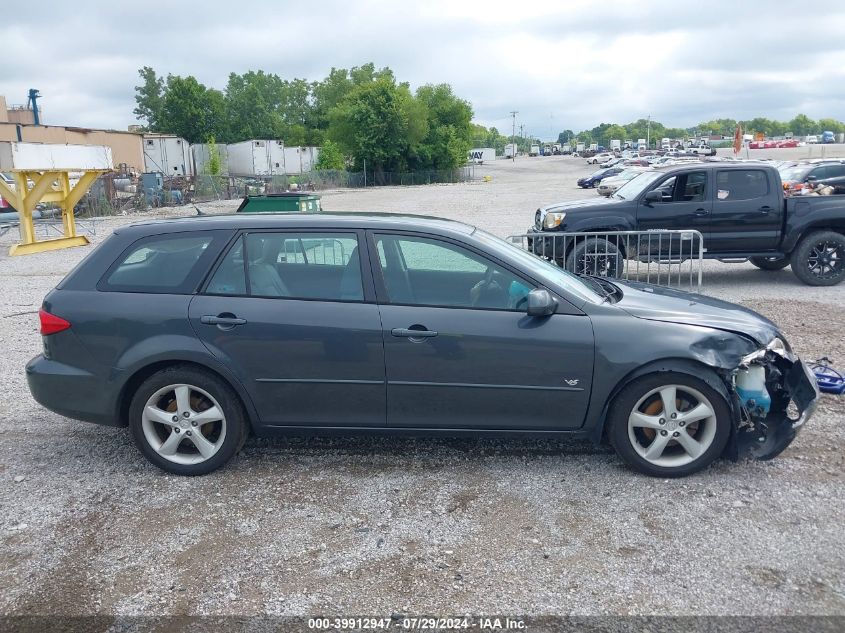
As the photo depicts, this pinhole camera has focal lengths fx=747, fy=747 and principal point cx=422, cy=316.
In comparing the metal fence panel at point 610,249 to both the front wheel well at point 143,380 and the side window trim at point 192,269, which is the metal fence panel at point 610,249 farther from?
the front wheel well at point 143,380

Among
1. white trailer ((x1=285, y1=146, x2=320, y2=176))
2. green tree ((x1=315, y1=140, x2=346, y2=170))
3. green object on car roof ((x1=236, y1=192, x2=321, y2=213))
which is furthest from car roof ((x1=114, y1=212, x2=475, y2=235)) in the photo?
white trailer ((x1=285, y1=146, x2=320, y2=176))

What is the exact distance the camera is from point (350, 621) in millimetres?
3291

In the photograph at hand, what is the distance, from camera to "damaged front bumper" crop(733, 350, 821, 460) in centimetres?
455

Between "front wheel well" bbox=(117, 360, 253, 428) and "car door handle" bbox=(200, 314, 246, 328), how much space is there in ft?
0.89

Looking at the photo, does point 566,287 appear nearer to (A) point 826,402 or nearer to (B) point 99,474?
(A) point 826,402

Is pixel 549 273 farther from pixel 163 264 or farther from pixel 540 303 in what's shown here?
pixel 163 264

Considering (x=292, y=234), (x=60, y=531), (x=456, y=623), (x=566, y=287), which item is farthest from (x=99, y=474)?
(x=566, y=287)

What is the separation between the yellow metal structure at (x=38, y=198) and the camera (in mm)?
17188

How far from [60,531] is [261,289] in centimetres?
178

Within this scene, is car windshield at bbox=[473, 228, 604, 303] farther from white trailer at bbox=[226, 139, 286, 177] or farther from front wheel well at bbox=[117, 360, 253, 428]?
white trailer at bbox=[226, 139, 286, 177]

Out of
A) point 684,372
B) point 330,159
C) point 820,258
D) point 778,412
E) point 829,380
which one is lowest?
point 829,380

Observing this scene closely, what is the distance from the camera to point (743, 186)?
1096 cm

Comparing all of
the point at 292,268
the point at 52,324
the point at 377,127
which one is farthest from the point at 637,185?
the point at 377,127

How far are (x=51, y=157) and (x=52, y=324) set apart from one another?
561 inches
